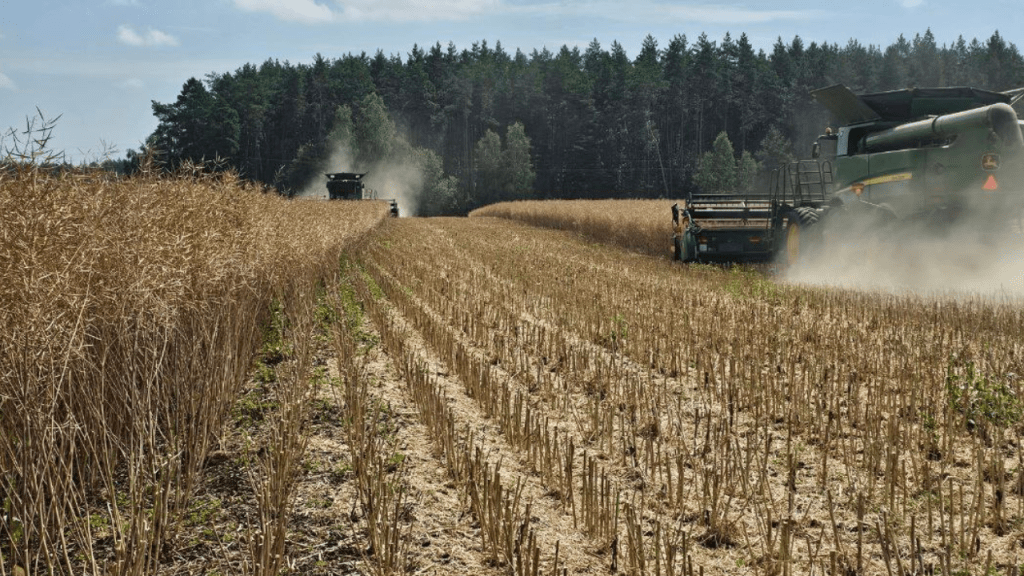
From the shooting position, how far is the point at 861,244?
12.5m

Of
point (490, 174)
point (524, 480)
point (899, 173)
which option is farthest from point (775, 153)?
point (524, 480)

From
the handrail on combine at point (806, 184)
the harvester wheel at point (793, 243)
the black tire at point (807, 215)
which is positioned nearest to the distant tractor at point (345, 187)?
the handrail on combine at point (806, 184)

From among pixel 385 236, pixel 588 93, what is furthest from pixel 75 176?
pixel 588 93

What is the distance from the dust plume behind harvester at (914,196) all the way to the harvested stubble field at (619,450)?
180cm

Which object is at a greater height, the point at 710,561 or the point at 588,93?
the point at 588,93

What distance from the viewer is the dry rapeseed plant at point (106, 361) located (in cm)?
380

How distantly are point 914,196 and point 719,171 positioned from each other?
58.4m

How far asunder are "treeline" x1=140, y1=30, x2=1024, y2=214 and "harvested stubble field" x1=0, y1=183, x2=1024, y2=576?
68.7m

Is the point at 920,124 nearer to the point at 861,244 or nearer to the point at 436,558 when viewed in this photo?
the point at 861,244

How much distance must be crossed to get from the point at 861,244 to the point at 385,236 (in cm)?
1568

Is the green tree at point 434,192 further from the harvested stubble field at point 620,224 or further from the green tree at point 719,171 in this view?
the harvested stubble field at point 620,224

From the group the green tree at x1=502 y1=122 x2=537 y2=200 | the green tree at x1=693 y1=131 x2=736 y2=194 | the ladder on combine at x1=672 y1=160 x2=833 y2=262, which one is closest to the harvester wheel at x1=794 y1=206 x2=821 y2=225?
the ladder on combine at x1=672 y1=160 x2=833 y2=262

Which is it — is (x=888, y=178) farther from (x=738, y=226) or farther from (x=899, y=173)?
(x=738, y=226)

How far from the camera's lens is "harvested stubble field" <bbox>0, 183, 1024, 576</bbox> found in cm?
381
